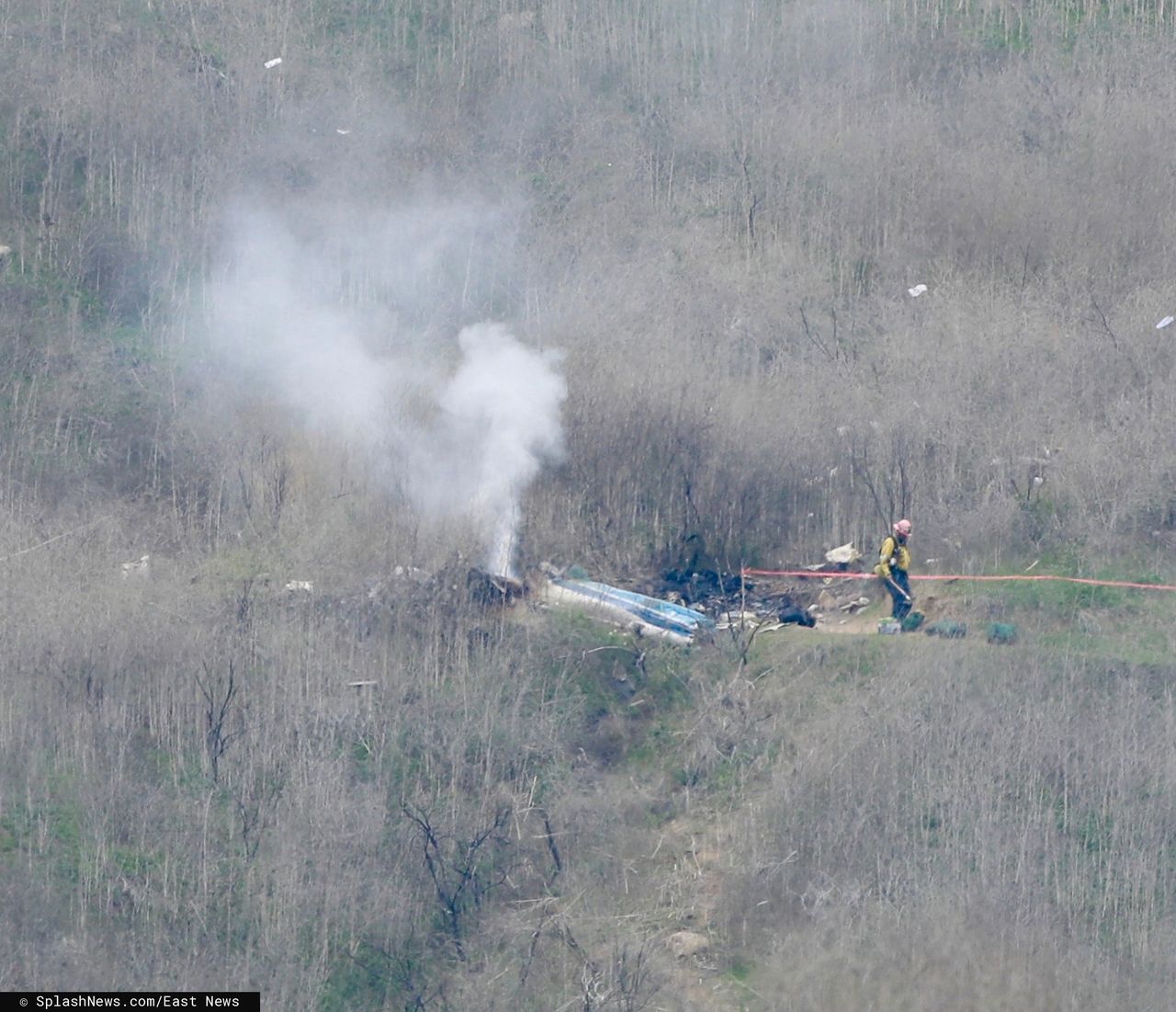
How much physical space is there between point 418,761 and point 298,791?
3.10 feet

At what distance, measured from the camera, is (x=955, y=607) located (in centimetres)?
1444

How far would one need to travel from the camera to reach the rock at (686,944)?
12.2 meters

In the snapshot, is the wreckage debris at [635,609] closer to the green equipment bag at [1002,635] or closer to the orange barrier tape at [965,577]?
the orange barrier tape at [965,577]

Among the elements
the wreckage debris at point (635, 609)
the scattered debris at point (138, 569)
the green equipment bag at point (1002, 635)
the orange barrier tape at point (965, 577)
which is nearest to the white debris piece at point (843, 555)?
the orange barrier tape at point (965, 577)

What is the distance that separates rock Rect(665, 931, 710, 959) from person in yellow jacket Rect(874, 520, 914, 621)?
332cm

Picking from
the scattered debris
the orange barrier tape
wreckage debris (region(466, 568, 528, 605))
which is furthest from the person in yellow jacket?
the scattered debris

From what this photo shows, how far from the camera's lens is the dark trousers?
46.3ft

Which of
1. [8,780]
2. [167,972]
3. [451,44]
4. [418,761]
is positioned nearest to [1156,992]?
[418,761]

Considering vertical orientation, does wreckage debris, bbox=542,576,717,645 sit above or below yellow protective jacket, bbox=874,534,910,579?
below

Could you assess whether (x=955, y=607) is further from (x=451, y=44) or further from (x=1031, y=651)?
(x=451, y=44)

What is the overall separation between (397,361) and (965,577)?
584 centimetres

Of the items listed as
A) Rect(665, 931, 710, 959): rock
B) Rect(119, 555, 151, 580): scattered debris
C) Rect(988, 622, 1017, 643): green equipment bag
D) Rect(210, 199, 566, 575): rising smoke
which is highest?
Rect(210, 199, 566, 575): rising smoke

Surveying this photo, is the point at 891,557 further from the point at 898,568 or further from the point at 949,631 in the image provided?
the point at 949,631

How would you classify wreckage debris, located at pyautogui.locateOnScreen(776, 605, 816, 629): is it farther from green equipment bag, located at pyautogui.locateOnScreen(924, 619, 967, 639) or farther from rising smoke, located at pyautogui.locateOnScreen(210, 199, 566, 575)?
rising smoke, located at pyautogui.locateOnScreen(210, 199, 566, 575)
